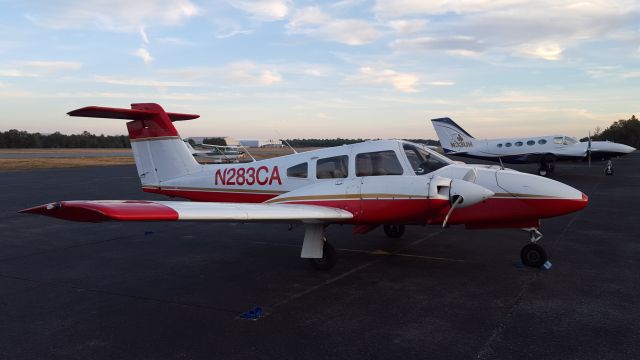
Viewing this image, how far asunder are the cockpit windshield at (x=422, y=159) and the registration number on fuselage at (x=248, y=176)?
3.01m

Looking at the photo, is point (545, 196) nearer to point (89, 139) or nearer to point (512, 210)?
point (512, 210)

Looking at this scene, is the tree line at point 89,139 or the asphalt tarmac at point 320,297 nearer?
the asphalt tarmac at point 320,297

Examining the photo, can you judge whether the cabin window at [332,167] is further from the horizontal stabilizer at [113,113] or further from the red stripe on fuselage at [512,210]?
the horizontal stabilizer at [113,113]

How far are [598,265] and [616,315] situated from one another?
113 inches

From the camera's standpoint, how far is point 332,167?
892 centimetres

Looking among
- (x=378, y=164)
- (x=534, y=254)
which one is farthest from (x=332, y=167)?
(x=534, y=254)

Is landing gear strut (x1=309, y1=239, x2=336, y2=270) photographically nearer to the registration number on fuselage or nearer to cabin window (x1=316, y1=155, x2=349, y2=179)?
cabin window (x1=316, y1=155, x2=349, y2=179)

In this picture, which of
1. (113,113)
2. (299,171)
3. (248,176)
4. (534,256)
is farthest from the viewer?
(248,176)

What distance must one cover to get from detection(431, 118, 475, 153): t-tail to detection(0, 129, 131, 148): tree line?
109m

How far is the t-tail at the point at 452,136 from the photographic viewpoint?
3562cm

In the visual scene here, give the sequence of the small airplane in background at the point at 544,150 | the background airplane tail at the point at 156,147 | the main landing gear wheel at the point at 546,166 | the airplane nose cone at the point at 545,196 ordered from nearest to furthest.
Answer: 1. the airplane nose cone at the point at 545,196
2. the background airplane tail at the point at 156,147
3. the small airplane in background at the point at 544,150
4. the main landing gear wheel at the point at 546,166

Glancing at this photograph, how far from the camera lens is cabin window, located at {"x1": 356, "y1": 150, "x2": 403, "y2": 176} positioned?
8.19 meters

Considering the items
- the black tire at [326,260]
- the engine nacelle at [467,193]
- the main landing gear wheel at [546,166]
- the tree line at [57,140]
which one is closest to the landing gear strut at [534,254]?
the engine nacelle at [467,193]

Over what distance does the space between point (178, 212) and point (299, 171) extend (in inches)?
150
